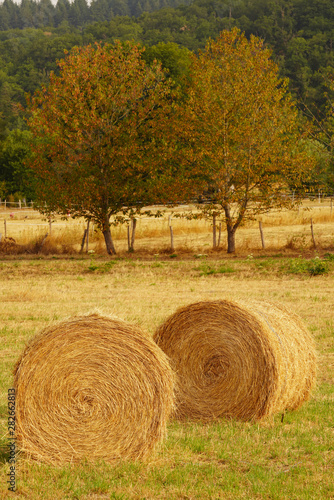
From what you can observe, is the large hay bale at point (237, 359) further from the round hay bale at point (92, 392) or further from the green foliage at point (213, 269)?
the green foliage at point (213, 269)

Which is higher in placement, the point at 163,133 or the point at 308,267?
the point at 163,133

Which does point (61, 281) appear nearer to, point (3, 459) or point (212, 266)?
point (212, 266)

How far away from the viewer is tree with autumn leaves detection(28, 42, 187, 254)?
26.4 metres

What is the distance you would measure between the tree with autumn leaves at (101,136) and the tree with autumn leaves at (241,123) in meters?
1.60

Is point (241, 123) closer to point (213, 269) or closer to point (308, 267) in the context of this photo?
point (213, 269)

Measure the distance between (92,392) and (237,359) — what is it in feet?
6.61

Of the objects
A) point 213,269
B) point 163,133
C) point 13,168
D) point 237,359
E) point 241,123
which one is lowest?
point 213,269

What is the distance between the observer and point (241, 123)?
1034 inches

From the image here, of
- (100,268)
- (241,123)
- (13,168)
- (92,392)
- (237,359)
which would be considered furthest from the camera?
(13,168)

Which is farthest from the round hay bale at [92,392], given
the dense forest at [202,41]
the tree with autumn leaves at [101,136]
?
the dense forest at [202,41]

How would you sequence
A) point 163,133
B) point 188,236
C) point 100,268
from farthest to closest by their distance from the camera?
point 188,236, point 163,133, point 100,268

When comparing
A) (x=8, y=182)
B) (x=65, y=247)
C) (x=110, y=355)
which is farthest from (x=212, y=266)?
(x=8, y=182)

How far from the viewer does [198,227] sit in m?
36.8

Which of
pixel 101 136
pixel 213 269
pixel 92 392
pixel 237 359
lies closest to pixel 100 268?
pixel 213 269
